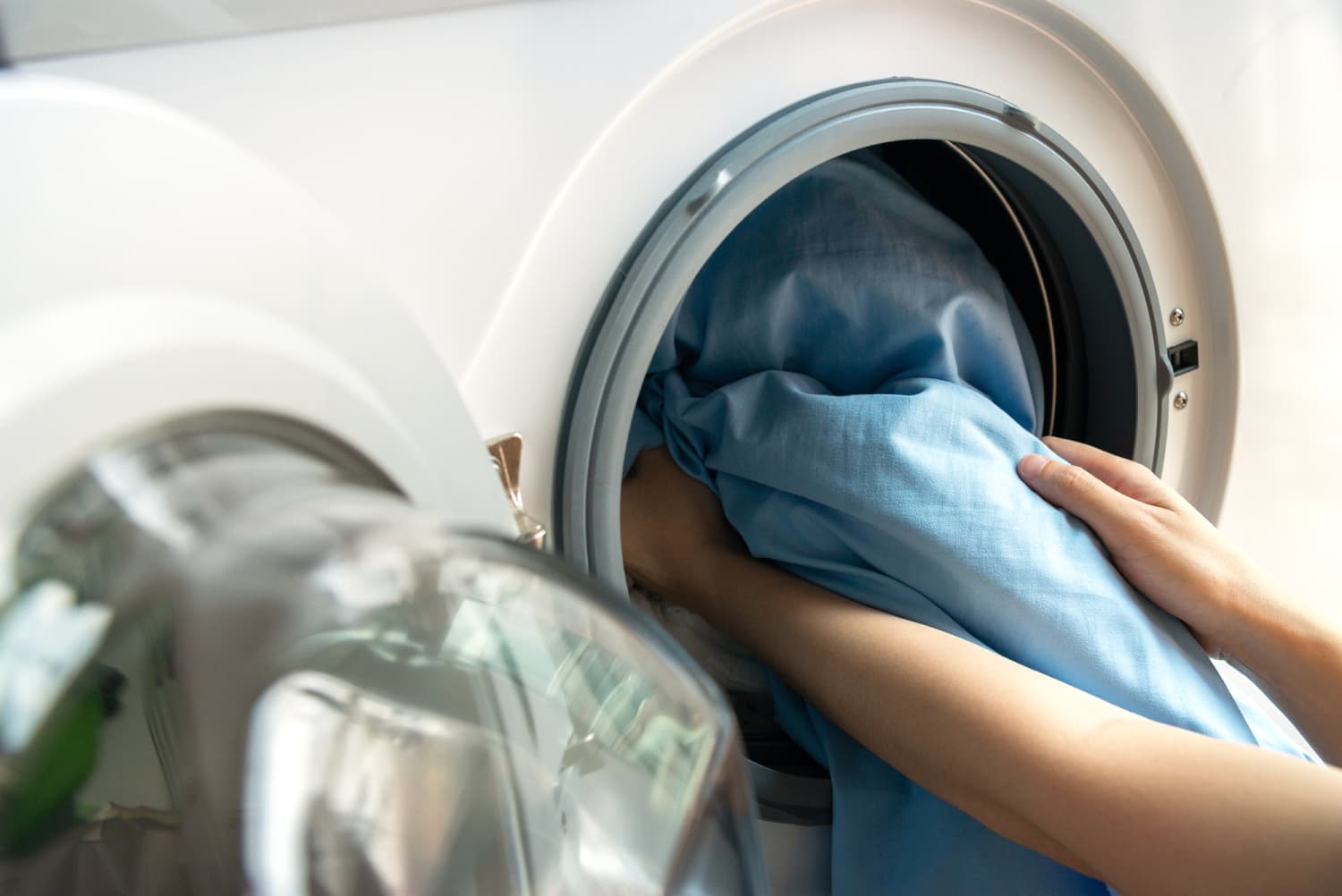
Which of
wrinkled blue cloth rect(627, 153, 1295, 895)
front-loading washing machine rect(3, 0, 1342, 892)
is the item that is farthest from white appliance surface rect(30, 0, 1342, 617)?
wrinkled blue cloth rect(627, 153, 1295, 895)

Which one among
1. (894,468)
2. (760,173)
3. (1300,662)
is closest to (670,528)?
(894,468)

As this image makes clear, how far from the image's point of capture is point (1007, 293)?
28.6 inches

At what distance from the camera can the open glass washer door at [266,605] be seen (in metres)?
0.21

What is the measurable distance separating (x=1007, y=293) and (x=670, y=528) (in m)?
0.32

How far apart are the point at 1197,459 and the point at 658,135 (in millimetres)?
575

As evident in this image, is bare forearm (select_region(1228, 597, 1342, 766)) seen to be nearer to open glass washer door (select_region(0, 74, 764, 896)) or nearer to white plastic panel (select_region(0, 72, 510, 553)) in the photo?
open glass washer door (select_region(0, 74, 764, 896))

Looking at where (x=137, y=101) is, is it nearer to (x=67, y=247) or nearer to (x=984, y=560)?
(x=67, y=247)

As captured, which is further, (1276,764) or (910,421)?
(910,421)

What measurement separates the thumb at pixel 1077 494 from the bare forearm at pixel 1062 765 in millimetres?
136

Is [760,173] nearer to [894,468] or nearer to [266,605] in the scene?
[894,468]

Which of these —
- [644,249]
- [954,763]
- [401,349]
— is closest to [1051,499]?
[954,763]

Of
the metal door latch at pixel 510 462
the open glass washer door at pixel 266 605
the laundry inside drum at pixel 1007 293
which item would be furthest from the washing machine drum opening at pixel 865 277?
the open glass washer door at pixel 266 605

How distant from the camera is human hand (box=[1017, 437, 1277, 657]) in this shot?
0.59 metres

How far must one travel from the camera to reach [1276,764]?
418mm
